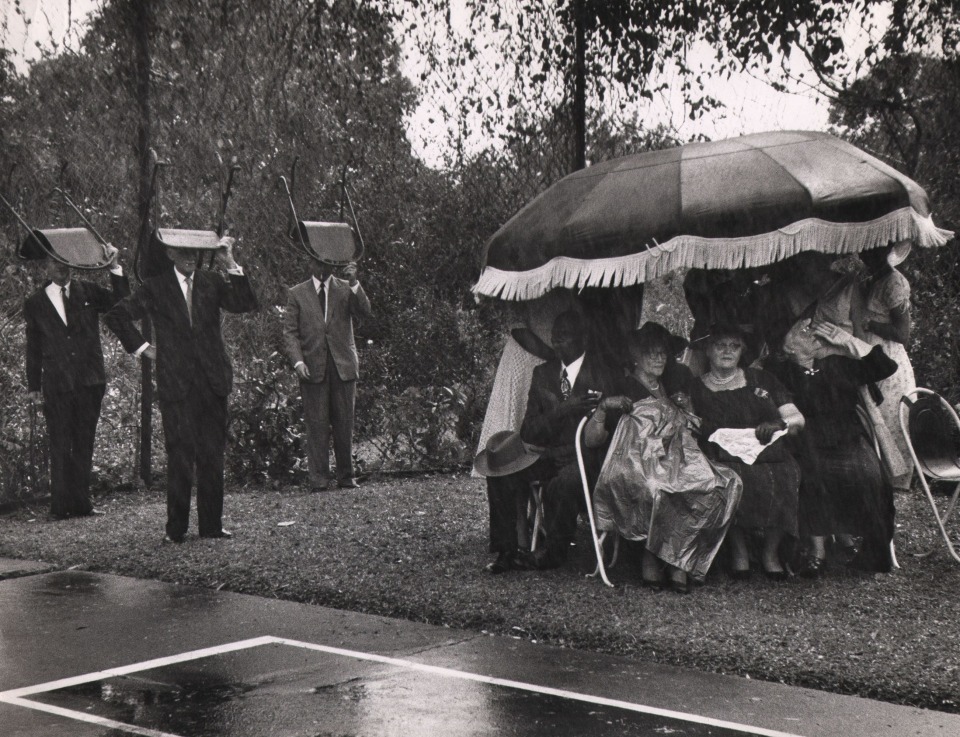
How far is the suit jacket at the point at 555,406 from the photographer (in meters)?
7.43

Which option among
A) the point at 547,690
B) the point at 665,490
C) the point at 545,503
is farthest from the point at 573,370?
the point at 547,690

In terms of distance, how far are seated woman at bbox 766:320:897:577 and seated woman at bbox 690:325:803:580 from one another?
0.69 feet

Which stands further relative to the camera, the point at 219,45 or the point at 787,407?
the point at 219,45

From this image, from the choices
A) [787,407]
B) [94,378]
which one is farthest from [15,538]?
[787,407]

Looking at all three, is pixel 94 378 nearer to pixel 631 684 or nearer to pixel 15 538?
pixel 15 538

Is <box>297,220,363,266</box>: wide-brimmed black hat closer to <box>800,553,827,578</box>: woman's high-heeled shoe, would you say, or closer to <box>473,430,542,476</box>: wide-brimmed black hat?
<box>473,430,542,476</box>: wide-brimmed black hat

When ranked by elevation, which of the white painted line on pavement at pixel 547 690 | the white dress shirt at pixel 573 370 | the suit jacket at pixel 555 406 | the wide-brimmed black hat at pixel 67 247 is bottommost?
the white painted line on pavement at pixel 547 690

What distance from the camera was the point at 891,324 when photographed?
7.77 m

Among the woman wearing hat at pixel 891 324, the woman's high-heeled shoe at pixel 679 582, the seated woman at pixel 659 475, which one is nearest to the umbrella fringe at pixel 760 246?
the seated woman at pixel 659 475

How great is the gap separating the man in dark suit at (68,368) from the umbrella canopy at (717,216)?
4.10m

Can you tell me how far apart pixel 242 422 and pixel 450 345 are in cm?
268

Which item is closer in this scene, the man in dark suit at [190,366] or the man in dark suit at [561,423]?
the man in dark suit at [561,423]

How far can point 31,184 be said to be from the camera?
12.0m

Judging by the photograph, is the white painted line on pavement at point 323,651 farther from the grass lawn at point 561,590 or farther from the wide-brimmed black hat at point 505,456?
the wide-brimmed black hat at point 505,456
